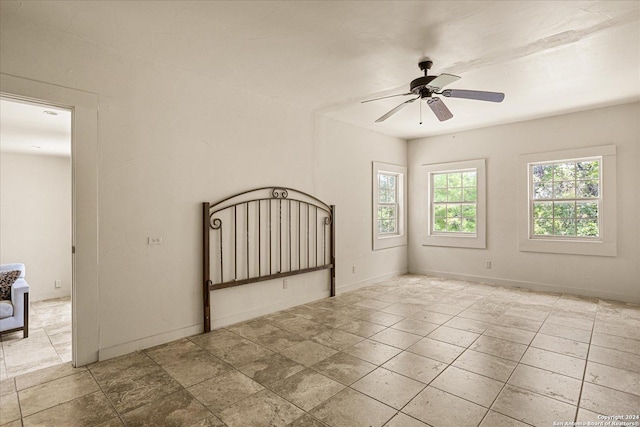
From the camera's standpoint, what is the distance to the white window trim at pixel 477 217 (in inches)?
224

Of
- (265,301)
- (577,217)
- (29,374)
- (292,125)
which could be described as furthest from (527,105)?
(29,374)

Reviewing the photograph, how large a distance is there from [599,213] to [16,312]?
7.37 metres

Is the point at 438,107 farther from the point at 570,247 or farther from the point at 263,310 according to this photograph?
the point at 570,247

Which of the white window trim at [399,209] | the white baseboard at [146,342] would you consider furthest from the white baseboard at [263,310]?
the white window trim at [399,209]

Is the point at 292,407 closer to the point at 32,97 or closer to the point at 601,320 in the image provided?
the point at 32,97

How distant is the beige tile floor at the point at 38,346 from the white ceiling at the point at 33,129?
2204mm

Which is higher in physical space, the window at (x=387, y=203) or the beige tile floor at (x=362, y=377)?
the window at (x=387, y=203)

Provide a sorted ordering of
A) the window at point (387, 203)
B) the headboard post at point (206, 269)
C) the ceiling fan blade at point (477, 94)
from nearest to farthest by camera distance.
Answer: the ceiling fan blade at point (477, 94)
the headboard post at point (206, 269)
the window at point (387, 203)

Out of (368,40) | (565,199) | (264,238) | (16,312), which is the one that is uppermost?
(368,40)

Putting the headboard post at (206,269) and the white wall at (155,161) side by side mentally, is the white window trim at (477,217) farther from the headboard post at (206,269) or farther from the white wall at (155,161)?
the headboard post at (206,269)

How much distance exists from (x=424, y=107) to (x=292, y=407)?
12.8 ft

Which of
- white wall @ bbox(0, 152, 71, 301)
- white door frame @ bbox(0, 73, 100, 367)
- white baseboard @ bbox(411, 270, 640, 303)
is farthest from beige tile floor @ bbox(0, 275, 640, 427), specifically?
white wall @ bbox(0, 152, 71, 301)

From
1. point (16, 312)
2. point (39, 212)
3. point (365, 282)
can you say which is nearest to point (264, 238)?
point (365, 282)

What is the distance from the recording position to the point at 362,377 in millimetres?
2469
